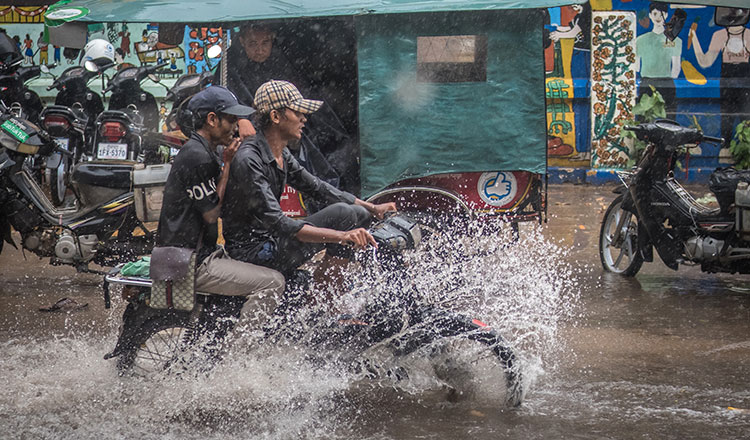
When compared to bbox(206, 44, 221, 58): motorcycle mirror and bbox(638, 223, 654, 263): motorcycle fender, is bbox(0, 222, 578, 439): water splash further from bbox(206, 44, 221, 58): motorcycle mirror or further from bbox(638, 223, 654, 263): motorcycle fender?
bbox(206, 44, 221, 58): motorcycle mirror

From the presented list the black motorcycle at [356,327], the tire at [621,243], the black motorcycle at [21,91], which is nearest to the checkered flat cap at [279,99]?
the black motorcycle at [356,327]

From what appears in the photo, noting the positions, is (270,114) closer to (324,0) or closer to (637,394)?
(637,394)

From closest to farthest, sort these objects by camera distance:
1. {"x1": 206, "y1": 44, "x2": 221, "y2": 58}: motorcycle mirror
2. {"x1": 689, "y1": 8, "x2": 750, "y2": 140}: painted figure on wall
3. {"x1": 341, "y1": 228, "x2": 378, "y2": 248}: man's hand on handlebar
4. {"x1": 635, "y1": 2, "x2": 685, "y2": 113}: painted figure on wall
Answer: {"x1": 341, "y1": 228, "x2": 378, "y2": 248}: man's hand on handlebar
{"x1": 206, "y1": 44, "x2": 221, "y2": 58}: motorcycle mirror
{"x1": 689, "y1": 8, "x2": 750, "y2": 140}: painted figure on wall
{"x1": 635, "y1": 2, "x2": 685, "y2": 113}: painted figure on wall

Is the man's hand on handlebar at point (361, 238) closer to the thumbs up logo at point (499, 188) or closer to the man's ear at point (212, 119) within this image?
the man's ear at point (212, 119)

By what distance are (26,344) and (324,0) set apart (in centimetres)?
332

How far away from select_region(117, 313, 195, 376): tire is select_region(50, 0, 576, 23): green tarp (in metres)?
3.02

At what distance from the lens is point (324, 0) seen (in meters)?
6.70

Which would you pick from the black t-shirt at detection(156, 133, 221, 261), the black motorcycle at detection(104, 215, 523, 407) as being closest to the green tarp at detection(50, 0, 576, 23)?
the black t-shirt at detection(156, 133, 221, 261)

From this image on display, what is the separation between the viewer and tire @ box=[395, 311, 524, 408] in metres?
3.99

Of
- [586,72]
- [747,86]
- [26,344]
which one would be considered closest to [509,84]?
[26,344]

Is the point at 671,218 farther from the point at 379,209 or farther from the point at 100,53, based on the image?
the point at 100,53

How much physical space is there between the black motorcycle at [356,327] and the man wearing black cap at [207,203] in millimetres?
111

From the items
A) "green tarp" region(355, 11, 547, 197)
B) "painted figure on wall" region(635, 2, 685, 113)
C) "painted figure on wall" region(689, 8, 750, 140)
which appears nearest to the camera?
"green tarp" region(355, 11, 547, 197)

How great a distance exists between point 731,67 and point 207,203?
975 centimetres
